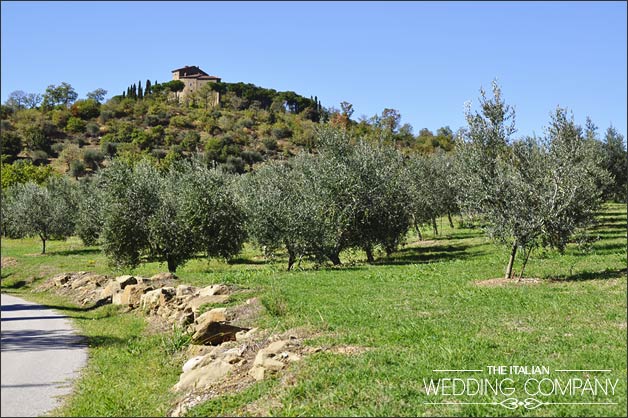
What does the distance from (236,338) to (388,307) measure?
404 cm

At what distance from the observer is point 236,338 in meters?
13.3

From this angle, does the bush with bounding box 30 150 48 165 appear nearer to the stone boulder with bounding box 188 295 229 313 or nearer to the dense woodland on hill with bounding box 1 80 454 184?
the dense woodland on hill with bounding box 1 80 454 184

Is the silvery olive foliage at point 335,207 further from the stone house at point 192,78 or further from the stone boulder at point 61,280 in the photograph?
the stone house at point 192,78

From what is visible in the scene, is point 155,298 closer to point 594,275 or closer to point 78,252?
point 594,275

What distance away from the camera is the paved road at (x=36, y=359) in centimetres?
970

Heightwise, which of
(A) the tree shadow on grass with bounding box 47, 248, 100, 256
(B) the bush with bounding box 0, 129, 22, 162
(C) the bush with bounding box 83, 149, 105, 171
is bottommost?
(A) the tree shadow on grass with bounding box 47, 248, 100, 256

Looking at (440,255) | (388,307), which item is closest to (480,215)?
(388,307)

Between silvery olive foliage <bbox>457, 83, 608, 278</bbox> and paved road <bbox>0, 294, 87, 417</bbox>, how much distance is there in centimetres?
1393

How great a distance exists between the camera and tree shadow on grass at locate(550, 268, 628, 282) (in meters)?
17.9

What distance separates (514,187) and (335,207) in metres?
11.6

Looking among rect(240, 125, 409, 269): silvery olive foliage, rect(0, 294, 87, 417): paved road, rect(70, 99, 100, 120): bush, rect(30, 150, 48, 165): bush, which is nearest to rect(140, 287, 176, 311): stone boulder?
rect(0, 294, 87, 417): paved road

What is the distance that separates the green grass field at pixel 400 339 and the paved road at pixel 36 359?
1.61 feet

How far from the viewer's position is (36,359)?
13406 millimetres

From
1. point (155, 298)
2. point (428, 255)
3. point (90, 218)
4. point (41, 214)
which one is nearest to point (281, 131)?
point (41, 214)
